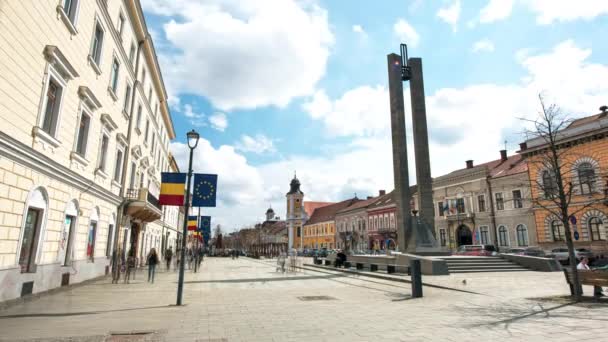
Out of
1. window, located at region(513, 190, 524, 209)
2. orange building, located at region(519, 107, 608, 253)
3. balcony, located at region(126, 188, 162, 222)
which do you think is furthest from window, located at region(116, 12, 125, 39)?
window, located at region(513, 190, 524, 209)

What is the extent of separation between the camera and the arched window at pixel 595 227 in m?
31.4

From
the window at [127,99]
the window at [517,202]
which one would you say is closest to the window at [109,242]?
the window at [127,99]

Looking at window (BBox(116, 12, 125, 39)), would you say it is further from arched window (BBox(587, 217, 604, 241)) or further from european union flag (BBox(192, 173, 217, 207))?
arched window (BBox(587, 217, 604, 241))

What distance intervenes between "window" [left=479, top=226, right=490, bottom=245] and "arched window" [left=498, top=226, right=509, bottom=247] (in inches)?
55.8

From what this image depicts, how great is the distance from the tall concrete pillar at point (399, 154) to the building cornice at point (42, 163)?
18296mm

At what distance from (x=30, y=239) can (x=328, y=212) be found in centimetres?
8274

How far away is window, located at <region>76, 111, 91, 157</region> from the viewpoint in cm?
1512

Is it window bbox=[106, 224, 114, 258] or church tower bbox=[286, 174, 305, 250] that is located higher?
church tower bbox=[286, 174, 305, 250]

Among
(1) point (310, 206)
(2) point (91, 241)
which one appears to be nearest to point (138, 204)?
(2) point (91, 241)

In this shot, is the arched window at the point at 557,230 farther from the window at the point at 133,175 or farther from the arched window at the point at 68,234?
the arched window at the point at 68,234

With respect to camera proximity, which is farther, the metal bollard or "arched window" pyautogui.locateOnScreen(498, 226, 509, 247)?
Answer: "arched window" pyautogui.locateOnScreen(498, 226, 509, 247)

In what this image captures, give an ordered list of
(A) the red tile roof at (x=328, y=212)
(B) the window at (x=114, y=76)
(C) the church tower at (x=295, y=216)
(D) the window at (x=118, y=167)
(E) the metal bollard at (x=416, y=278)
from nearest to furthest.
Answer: (E) the metal bollard at (x=416, y=278), (B) the window at (x=114, y=76), (D) the window at (x=118, y=167), (A) the red tile roof at (x=328, y=212), (C) the church tower at (x=295, y=216)

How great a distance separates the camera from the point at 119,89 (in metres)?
19.7

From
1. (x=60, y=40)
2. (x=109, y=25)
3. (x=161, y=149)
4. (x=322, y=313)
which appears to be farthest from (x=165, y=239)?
(x=322, y=313)
